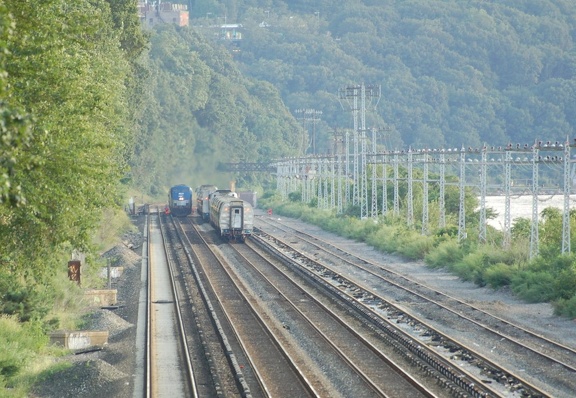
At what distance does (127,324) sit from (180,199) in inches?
2218

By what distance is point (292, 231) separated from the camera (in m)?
69.5

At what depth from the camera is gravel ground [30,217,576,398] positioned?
802 inches

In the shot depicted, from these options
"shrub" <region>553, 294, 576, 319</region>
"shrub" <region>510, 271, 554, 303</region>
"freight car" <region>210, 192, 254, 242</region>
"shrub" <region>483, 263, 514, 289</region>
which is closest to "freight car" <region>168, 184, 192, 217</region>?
"freight car" <region>210, 192, 254, 242</region>

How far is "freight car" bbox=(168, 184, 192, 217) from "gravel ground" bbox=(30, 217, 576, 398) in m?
34.7

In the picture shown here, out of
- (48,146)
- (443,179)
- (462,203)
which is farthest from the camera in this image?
(443,179)

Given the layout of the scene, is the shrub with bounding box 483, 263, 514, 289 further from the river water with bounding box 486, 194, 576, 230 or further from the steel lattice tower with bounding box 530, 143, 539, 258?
the river water with bounding box 486, 194, 576, 230

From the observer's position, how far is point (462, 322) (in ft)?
90.7

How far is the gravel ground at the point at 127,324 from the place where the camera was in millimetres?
20375

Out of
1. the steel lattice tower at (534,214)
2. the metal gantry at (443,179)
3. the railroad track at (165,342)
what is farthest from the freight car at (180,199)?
the steel lattice tower at (534,214)

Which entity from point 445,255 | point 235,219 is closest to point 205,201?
point 235,219

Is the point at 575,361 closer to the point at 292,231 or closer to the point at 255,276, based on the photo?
the point at 255,276

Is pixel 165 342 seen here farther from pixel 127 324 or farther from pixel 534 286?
pixel 534 286

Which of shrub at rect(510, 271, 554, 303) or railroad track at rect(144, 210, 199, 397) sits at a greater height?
shrub at rect(510, 271, 554, 303)

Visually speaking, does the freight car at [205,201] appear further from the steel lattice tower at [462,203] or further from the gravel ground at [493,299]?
the steel lattice tower at [462,203]
